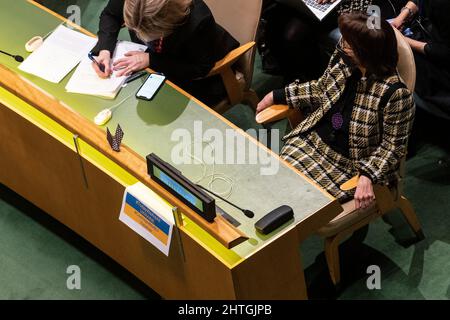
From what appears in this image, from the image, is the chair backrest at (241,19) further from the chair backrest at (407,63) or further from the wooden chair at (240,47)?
the chair backrest at (407,63)

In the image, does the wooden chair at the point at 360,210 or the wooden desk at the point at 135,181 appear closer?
the wooden desk at the point at 135,181

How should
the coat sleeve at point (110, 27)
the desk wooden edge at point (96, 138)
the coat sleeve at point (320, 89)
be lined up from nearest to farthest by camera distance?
the desk wooden edge at point (96, 138)
the coat sleeve at point (320, 89)
the coat sleeve at point (110, 27)

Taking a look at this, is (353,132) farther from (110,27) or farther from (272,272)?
(110,27)

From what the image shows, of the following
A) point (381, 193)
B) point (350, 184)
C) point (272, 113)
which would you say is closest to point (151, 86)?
point (272, 113)

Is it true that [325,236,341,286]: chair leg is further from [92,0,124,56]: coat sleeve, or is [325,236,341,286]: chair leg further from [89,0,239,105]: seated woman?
[92,0,124,56]: coat sleeve

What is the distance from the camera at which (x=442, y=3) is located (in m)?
3.59

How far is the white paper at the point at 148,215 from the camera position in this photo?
2.85 m

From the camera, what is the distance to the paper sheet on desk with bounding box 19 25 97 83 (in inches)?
140

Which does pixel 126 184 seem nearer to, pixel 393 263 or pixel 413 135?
pixel 393 263

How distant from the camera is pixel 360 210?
3305mm

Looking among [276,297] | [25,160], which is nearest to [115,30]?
[25,160]

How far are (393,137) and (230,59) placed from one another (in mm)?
896

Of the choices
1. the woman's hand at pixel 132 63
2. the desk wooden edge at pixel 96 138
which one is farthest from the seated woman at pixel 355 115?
the desk wooden edge at pixel 96 138

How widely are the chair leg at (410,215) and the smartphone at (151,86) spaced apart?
3.84ft
